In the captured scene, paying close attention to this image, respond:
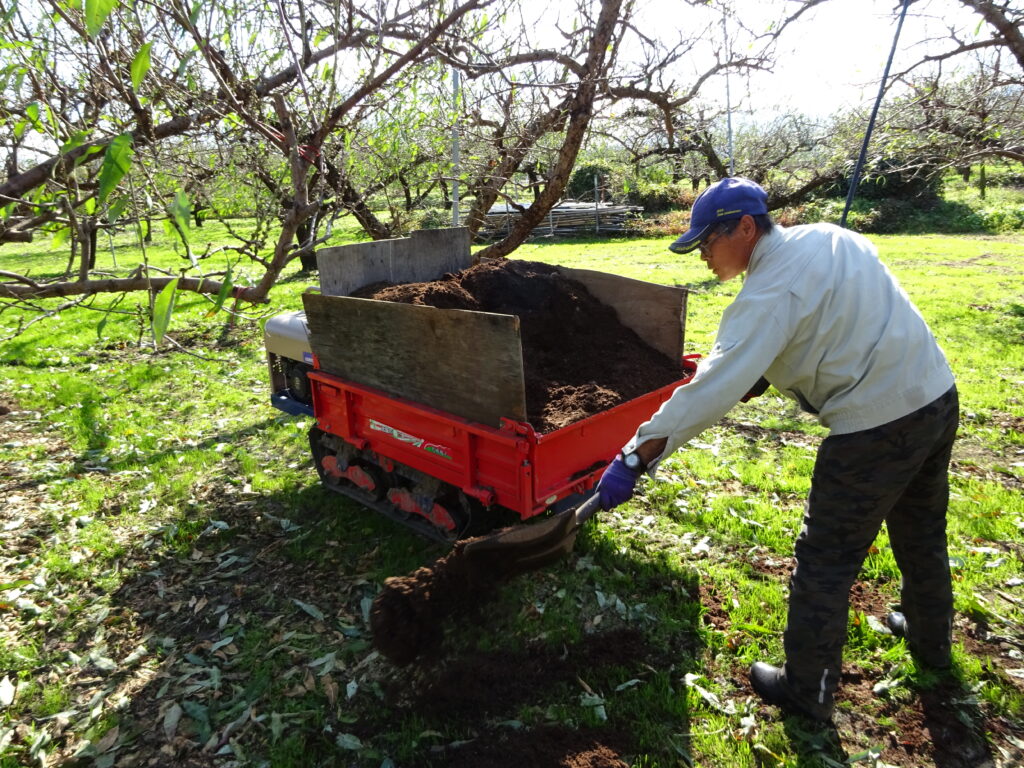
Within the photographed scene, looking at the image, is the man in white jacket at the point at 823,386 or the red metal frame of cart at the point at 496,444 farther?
the red metal frame of cart at the point at 496,444

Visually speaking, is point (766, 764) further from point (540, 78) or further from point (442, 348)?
point (540, 78)

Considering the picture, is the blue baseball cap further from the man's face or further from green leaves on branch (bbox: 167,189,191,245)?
green leaves on branch (bbox: 167,189,191,245)

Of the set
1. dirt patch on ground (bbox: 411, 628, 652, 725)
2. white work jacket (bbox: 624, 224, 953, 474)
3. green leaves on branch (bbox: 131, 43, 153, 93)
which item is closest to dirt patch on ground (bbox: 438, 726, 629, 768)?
dirt patch on ground (bbox: 411, 628, 652, 725)

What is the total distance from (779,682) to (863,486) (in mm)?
1005

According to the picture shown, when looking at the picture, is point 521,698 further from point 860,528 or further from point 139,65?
point 139,65

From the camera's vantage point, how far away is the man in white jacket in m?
2.54

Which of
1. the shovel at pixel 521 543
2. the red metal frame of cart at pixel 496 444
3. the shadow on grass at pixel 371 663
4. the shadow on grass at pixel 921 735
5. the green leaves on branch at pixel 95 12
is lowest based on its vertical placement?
the shadow on grass at pixel 921 735

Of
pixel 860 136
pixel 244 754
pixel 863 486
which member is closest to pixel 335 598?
pixel 244 754

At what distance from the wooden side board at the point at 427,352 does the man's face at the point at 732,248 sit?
3.10ft

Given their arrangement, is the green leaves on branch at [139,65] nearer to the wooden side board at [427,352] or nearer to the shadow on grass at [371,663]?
the wooden side board at [427,352]

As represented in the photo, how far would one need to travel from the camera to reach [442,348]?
3645 millimetres

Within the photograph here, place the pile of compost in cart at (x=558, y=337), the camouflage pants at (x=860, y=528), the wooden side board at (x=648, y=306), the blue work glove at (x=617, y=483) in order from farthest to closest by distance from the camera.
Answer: the wooden side board at (x=648, y=306)
the pile of compost in cart at (x=558, y=337)
the blue work glove at (x=617, y=483)
the camouflage pants at (x=860, y=528)

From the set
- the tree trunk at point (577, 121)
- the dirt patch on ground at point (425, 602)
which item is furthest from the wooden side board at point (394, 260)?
the dirt patch on ground at point (425, 602)

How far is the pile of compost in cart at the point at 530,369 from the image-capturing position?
3.15 m
